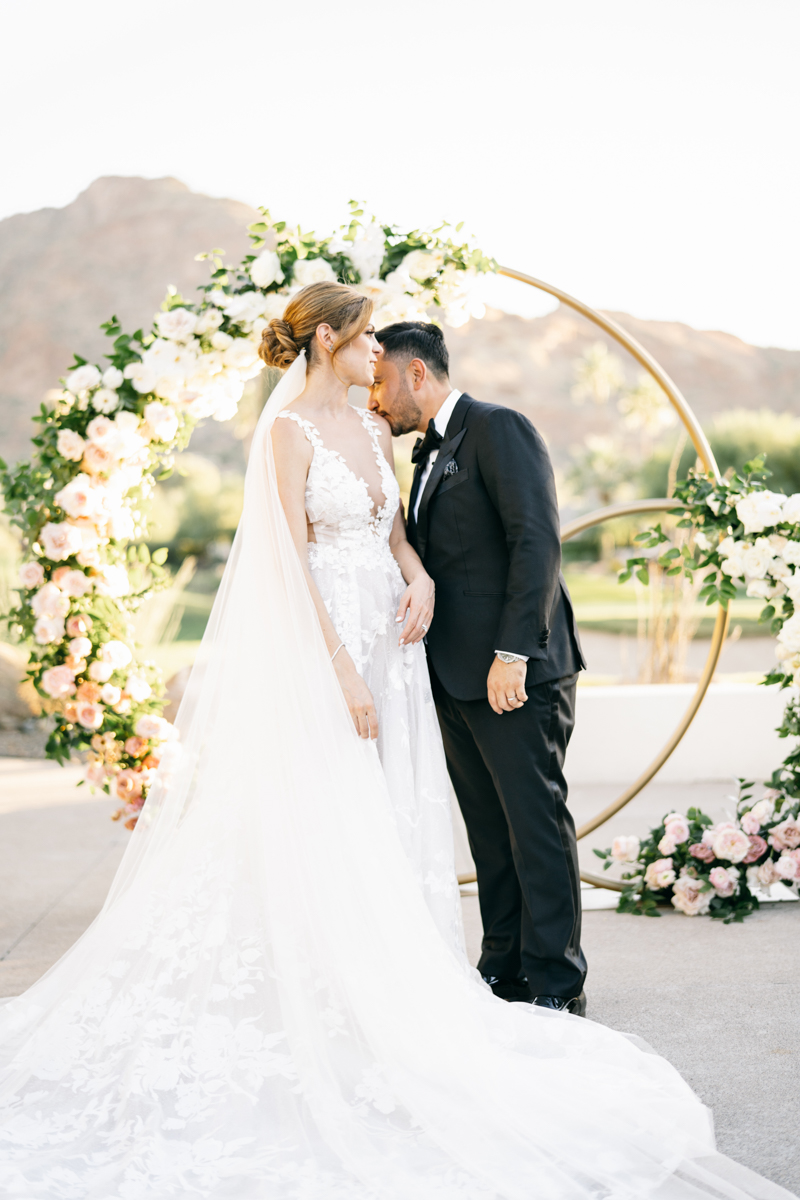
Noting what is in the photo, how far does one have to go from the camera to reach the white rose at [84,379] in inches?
147

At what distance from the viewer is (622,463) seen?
31938 millimetres

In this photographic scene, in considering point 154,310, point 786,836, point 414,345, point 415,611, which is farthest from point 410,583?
point 154,310

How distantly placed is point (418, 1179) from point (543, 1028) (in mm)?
592

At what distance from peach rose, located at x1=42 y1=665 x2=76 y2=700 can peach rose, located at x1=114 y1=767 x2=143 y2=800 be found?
1.22 feet

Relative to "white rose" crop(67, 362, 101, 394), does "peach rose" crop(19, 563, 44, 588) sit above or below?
below

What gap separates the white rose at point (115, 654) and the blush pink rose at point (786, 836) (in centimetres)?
263

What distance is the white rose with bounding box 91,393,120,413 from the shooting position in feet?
12.3

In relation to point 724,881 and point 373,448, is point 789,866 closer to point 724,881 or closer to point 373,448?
point 724,881

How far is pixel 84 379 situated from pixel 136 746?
1385mm

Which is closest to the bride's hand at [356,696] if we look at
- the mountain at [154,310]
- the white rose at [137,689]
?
the white rose at [137,689]

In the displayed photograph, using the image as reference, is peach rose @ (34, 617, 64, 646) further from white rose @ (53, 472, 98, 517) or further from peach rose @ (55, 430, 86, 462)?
peach rose @ (55, 430, 86, 462)

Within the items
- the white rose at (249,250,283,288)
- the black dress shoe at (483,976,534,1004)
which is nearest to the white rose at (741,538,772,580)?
the black dress shoe at (483,976,534,1004)

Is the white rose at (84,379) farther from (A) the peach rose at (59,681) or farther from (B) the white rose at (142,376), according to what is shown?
(A) the peach rose at (59,681)

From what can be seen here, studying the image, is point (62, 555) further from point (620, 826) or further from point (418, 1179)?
point (620, 826)
